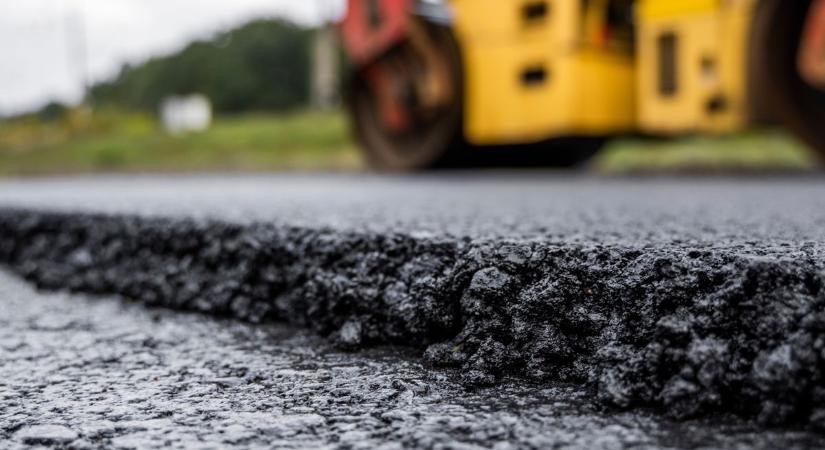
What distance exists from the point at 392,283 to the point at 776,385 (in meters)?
0.54

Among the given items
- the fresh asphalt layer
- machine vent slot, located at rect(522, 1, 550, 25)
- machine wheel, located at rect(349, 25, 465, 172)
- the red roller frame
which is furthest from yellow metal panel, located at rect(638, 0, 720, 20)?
the fresh asphalt layer

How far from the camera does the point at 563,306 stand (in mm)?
919

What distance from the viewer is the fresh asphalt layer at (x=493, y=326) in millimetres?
750

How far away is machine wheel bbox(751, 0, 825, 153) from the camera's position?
3002 mm

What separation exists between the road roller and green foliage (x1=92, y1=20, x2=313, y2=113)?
32.3 metres

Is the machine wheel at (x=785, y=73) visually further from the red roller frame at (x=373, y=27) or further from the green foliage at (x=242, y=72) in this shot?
the green foliage at (x=242, y=72)

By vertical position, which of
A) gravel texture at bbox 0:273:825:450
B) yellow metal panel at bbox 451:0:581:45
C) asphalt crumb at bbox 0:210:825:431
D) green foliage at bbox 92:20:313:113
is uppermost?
green foliage at bbox 92:20:313:113

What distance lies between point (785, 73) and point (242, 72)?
36406 millimetres

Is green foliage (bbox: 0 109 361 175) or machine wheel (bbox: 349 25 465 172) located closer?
machine wheel (bbox: 349 25 465 172)

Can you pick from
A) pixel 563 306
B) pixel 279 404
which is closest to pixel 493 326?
pixel 563 306

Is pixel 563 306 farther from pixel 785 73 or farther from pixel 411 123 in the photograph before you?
pixel 411 123

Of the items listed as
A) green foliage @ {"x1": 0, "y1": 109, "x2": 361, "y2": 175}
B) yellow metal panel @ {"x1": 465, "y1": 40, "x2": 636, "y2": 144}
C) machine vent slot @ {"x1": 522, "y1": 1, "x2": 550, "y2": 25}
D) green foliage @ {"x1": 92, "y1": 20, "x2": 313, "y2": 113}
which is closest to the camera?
yellow metal panel @ {"x1": 465, "y1": 40, "x2": 636, "y2": 144}

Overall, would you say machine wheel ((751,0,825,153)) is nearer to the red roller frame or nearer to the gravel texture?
the red roller frame

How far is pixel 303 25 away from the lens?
139 feet
